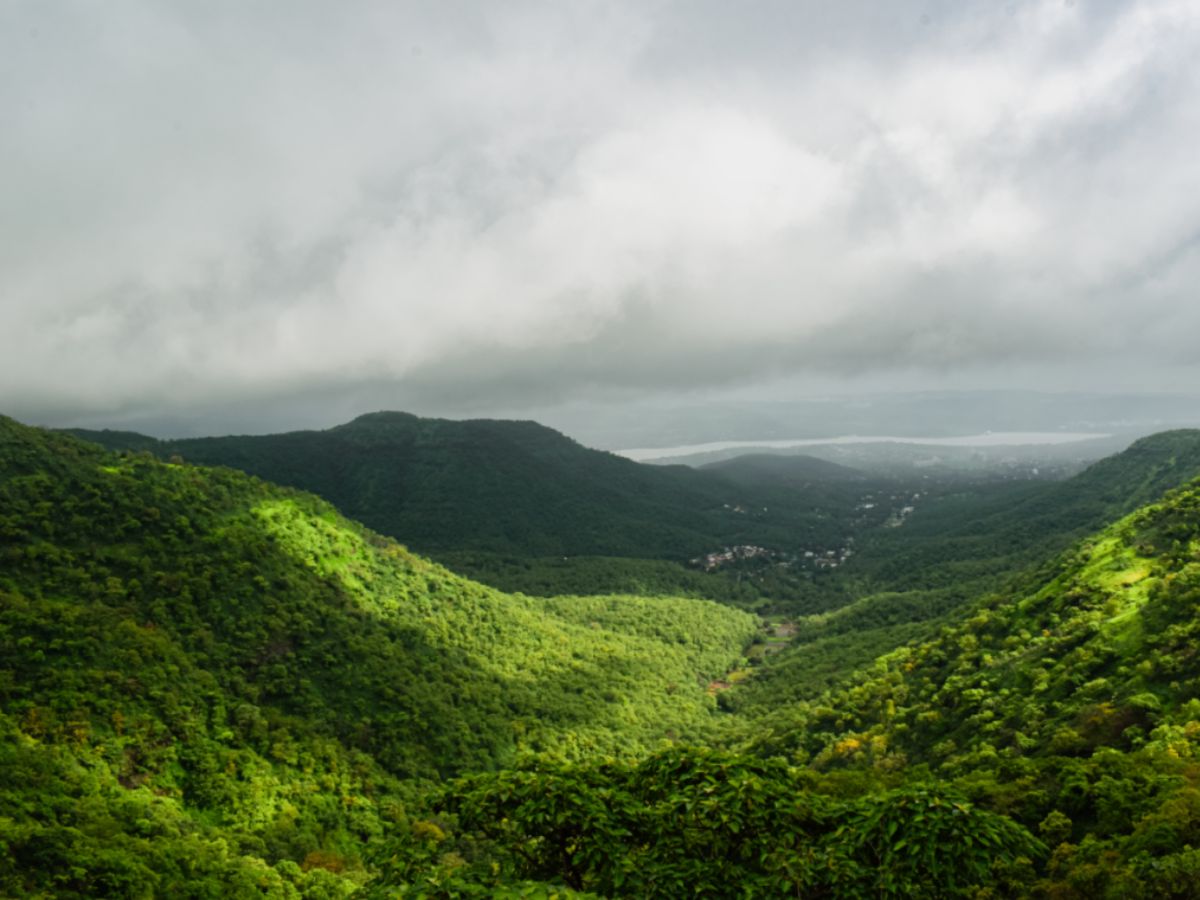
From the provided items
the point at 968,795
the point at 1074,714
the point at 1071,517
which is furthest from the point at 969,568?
the point at 968,795

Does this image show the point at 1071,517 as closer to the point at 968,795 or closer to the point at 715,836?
the point at 968,795

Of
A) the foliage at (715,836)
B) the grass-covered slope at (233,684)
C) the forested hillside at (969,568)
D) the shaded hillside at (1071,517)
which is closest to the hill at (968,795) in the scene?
the foliage at (715,836)

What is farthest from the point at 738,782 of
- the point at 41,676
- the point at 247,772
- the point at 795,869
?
the point at 41,676

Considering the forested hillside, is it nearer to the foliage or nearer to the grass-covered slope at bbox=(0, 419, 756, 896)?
the grass-covered slope at bbox=(0, 419, 756, 896)

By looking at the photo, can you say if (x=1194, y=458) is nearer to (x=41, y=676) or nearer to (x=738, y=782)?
(x=738, y=782)

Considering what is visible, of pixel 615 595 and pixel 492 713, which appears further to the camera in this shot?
pixel 615 595

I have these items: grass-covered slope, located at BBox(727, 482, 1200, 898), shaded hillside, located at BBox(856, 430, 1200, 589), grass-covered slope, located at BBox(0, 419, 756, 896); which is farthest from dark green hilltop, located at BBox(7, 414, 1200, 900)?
shaded hillside, located at BBox(856, 430, 1200, 589)
